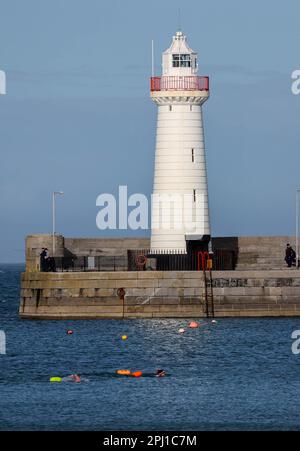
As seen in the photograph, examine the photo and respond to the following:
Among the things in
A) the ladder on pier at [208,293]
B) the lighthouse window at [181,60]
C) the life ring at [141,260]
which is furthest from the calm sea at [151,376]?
the lighthouse window at [181,60]

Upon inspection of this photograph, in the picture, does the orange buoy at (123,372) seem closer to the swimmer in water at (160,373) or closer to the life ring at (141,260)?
the swimmer in water at (160,373)

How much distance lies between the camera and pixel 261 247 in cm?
7644

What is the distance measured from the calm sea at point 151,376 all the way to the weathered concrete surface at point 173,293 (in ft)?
1.73

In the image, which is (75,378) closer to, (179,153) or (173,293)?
(173,293)

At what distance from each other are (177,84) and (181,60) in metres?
1.10

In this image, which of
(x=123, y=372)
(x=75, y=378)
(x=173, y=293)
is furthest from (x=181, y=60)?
(x=75, y=378)

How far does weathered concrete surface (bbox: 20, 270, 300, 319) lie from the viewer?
6625 cm

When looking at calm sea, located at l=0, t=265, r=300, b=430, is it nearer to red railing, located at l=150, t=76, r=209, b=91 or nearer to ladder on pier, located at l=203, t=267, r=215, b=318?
ladder on pier, located at l=203, t=267, r=215, b=318

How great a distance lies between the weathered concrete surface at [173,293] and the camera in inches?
2608

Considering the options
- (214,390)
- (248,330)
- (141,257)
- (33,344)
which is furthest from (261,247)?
(214,390)

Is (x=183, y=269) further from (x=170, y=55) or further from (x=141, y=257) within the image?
(x=170, y=55)

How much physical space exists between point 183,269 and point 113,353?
11.3 meters

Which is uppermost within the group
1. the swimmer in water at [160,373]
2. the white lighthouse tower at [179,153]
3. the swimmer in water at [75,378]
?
the white lighthouse tower at [179,153]
